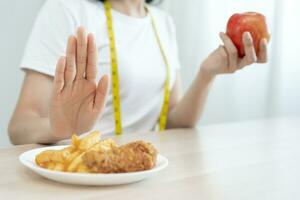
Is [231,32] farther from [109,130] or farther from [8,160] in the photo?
[8,160]

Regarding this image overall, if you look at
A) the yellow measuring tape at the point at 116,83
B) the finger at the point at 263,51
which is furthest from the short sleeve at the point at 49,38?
the finger at the point at 263,51

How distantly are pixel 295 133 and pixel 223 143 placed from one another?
0.26 m

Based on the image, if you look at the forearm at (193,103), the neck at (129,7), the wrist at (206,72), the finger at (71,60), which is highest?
the neck at (129,7)

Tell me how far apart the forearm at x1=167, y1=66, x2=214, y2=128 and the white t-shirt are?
2.9 inches

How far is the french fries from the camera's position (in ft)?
2.28

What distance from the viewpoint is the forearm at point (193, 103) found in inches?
53.7

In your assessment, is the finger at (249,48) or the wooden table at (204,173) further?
the finger at (249,48)

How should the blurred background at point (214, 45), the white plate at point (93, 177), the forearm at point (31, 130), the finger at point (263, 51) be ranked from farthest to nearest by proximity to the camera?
the blurred background at point (214, 45), the finger at point (263, 51), the forearm at point (31, 130), the white plate at point (93, 177)

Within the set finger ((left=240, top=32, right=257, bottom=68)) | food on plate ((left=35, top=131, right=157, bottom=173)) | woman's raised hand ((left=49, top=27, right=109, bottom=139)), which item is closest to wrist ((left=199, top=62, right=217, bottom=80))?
finger ((left=240, top=32, right=257, bottom=68))

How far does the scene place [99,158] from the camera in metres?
0.68

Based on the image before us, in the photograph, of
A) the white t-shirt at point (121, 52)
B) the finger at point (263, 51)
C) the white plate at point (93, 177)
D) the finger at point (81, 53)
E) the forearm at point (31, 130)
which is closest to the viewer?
the white plate at point (93, 177)

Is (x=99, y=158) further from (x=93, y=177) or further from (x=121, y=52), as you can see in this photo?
(x=121, y=52)

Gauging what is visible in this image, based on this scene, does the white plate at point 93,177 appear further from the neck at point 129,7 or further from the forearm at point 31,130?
the neck at point 129,7

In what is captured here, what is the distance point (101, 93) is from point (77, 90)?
46mm
